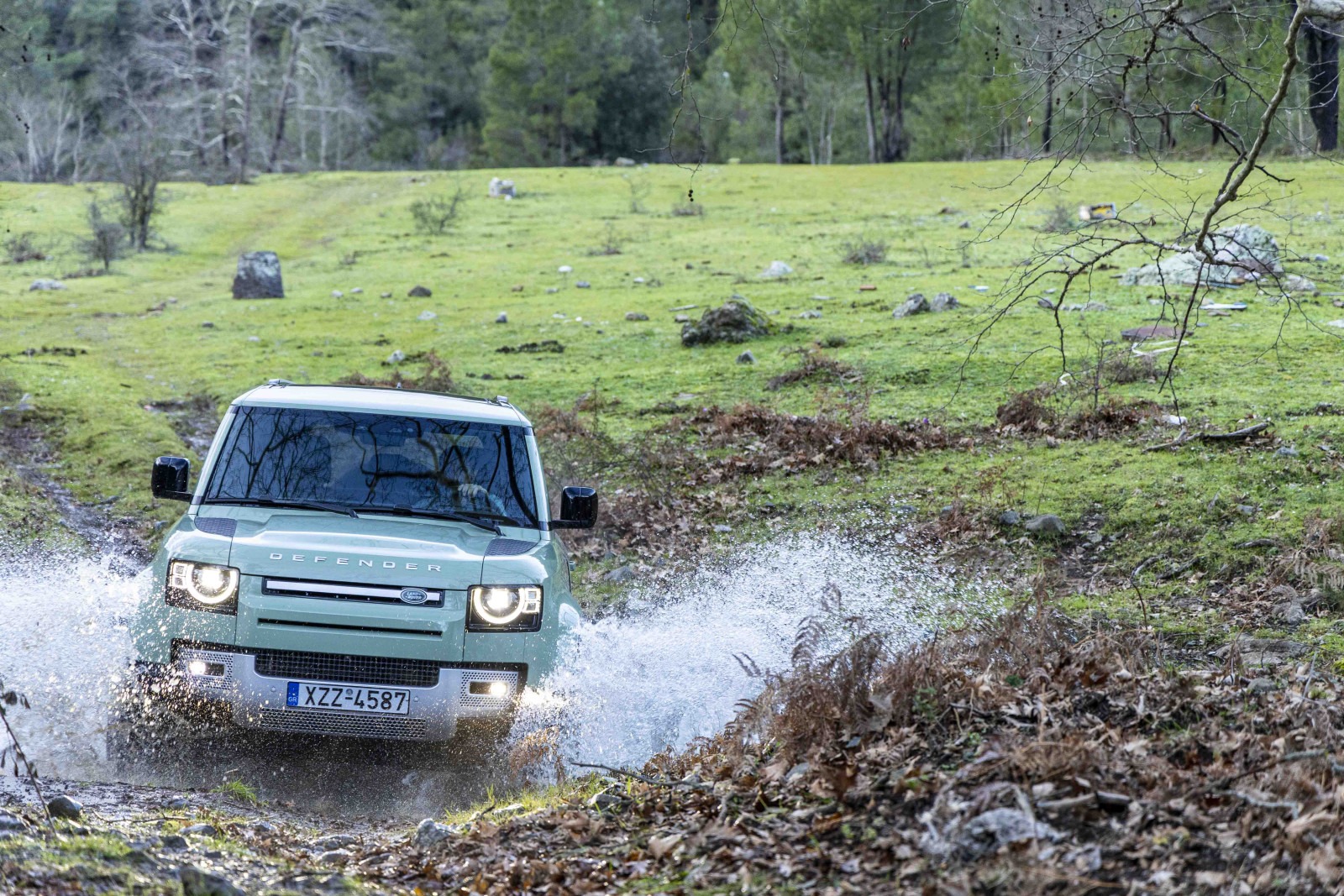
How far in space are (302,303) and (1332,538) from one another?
22.1 m

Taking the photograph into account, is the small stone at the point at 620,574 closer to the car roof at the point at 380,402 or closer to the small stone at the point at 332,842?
the car roof at the point at 380,402

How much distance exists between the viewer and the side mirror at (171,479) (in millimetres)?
7191

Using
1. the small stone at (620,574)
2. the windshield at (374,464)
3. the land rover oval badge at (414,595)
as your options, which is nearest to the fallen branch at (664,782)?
the land rover oval badge at (414,595)

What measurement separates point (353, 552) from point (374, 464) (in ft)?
4.13

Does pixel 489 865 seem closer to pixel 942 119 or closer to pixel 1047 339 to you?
pixel 1047 339

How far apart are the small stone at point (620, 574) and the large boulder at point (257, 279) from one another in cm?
1985

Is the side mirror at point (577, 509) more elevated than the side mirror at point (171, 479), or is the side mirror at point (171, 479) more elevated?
the side mirror at point (171, 479)

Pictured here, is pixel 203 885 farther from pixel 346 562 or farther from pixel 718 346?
pixel 718 346

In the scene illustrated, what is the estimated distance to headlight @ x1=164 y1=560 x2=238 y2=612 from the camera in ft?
19.8

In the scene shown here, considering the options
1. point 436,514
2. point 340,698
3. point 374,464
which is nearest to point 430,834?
point 340,698

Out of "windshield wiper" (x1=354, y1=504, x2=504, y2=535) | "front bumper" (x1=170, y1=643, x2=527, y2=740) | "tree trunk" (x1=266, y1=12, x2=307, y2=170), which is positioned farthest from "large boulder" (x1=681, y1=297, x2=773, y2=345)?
"tree trunk" (x1=266, y1=12, x2=307, y2=170)

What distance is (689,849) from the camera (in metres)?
4.62

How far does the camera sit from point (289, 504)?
274 inches

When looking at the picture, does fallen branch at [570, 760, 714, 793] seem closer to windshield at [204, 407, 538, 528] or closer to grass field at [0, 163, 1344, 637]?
windshield at [204, 407, 538, 528]
